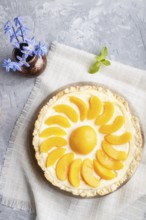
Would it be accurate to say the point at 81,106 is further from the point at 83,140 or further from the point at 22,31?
the point at 22,31

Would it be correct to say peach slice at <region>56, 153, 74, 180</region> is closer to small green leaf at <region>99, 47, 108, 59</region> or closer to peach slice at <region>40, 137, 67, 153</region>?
peach slice at <region>40, 137, 67, 153</region>

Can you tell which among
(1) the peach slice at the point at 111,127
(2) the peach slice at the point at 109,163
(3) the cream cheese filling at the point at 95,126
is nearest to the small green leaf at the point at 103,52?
(3) the cream cheese filling at the point at 95,126

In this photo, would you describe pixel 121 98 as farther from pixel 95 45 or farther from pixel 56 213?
pixel 56 213

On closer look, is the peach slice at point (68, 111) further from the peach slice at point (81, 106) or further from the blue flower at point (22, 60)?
the blue flower at point (22, 60)

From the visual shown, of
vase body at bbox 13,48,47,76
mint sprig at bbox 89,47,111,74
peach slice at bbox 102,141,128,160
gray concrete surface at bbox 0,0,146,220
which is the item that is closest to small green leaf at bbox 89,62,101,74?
mint sprig at bbox 89,47,111,74

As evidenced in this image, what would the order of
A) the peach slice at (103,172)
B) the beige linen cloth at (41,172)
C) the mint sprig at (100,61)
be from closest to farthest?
the peach slice at (103,172) → the beige linen cloth at (41,172) → the mint sprig at (100,61)

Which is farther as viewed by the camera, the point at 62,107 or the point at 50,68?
the point at 50,68

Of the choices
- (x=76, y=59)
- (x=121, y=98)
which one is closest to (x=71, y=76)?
(x=76, y=59)
